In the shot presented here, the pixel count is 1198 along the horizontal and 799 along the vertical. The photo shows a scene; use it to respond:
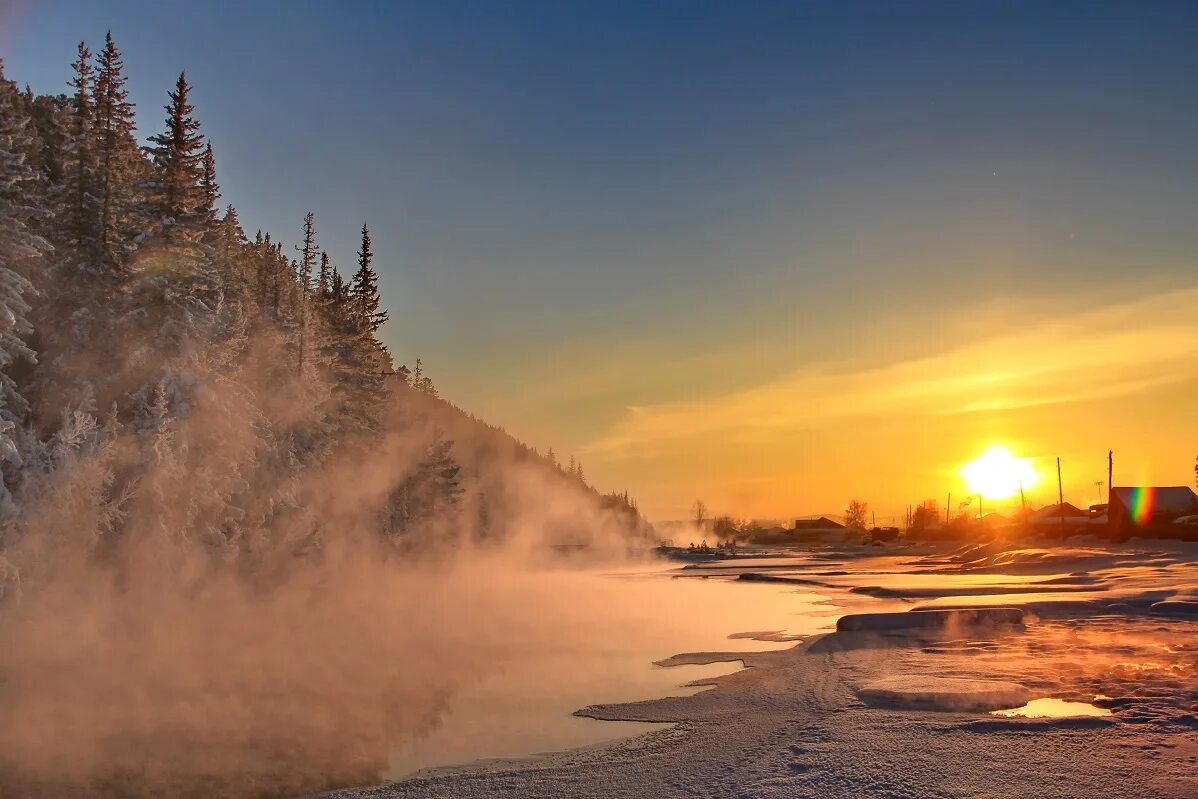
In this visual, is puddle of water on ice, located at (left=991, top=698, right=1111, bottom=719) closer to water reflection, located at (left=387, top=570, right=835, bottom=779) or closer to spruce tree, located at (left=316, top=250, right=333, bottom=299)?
water reflection, located at (left=387, top=570, right=835, bottom=779)

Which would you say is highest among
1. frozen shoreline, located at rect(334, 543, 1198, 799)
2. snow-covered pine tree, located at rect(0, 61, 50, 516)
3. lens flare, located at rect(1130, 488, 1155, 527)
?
snow-covered pine tree, located at rect(0, 61, 50, 516)

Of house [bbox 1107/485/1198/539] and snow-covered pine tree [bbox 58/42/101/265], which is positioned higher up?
snow-covered pine tree [bbox 58/42/101/265]

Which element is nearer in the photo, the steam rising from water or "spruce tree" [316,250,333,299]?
the steam rising from water

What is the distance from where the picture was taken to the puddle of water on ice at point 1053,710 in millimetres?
10961

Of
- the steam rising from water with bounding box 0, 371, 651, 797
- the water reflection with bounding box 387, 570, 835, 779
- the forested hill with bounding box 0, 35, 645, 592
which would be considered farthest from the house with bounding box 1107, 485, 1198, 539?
the forested hill with bounding box 0, 35, 645, 592

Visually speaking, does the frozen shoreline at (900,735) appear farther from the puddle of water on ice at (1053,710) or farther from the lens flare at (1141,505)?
the lens flare at (1141,505)

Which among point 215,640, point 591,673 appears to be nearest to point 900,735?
point 591,673

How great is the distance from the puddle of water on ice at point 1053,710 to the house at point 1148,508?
63.5 m

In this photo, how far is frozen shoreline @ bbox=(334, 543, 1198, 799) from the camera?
28.4 feet

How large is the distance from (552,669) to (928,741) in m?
11.0

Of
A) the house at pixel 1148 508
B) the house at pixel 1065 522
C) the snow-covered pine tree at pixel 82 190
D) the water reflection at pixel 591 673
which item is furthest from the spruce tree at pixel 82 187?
the house at pixel 1065 522

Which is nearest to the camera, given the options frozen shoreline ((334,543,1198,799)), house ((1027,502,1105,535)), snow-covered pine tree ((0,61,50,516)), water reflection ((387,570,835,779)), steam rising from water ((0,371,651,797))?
frozen shoreline ((334,543,1198,799))

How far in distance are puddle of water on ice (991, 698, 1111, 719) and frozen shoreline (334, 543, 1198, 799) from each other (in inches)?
9.4

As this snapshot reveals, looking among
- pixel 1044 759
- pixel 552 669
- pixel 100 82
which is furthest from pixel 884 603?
pixel 100 82
